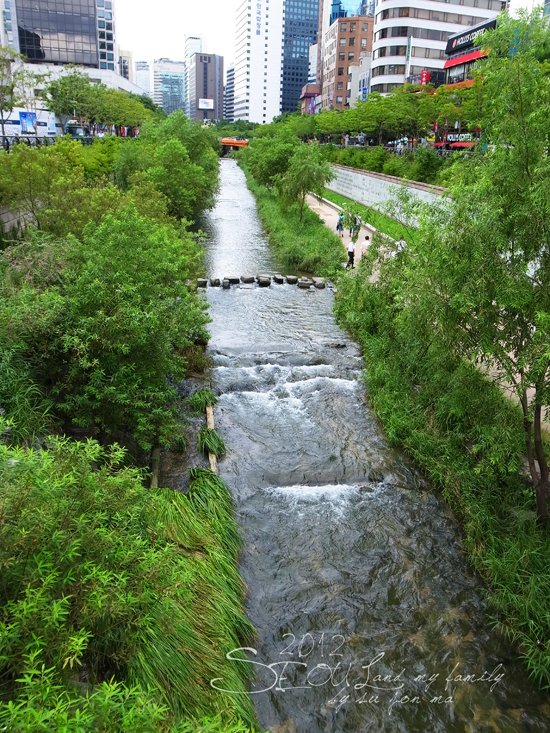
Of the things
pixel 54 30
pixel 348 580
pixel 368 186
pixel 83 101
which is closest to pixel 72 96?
Answer: pixel 83 101

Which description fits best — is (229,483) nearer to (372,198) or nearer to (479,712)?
(479,712)

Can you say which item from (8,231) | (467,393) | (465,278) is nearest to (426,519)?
(467,393)

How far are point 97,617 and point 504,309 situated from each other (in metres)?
6.88

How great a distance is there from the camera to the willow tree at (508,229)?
7.98 metres

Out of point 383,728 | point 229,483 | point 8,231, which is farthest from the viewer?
point 8,231

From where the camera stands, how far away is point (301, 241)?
3406 cm

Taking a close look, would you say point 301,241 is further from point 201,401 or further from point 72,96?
point 72,96

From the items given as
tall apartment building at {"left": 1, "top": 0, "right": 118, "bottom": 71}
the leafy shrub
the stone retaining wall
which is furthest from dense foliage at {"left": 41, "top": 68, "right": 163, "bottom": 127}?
the leafy shrub

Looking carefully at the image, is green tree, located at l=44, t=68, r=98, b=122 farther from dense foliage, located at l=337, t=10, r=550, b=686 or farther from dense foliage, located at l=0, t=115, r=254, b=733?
dense foliage, located at l=337, t=10, r=550, b=686

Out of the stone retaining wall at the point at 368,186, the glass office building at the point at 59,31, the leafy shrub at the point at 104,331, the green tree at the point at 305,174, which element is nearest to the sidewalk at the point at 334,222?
the stone retaining wall at the point at 368,186

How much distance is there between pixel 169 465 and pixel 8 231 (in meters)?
12.4

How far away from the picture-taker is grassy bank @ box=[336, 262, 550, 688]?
870 cm

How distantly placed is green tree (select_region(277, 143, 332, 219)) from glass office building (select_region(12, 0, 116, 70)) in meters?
79.5

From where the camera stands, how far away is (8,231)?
20.0 metres
